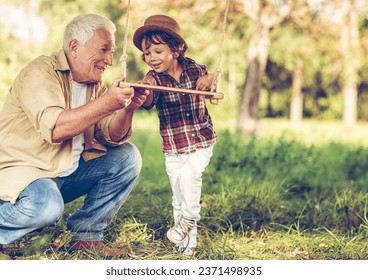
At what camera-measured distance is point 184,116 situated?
390 centimetres

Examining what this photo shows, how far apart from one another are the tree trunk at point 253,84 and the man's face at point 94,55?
8651 millimetres

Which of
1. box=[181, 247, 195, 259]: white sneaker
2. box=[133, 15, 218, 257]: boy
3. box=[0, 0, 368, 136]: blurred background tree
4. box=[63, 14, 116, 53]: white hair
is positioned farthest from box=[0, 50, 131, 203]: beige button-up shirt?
box=[0, 0, 368, 136]: blurred background tree

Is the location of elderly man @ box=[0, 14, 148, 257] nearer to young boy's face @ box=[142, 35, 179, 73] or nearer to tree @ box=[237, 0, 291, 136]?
young boy's face @ box=[142, 35, 179, 73]

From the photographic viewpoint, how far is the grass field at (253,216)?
13.4 ft

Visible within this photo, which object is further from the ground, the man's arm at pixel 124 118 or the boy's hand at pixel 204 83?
the boy's hand at pixel 204 83

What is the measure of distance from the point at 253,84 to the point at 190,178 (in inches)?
345

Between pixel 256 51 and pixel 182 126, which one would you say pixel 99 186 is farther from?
pixel 256 51

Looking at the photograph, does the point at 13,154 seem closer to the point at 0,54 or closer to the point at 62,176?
the point at 62,176

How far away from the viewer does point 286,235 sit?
450 centimetres

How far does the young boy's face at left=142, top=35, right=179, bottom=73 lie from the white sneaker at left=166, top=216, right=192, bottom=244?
91 centimetres

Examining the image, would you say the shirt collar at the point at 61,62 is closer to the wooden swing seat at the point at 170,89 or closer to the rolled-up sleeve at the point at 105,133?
the rolled-up sleeve at the point at 105,133

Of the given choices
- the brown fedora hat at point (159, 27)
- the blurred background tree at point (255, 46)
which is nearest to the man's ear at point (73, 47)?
the brown fedora hat at point (159, 27)

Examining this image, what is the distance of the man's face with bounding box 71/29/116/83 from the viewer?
3705 millimetres

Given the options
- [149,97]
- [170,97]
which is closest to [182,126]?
[170,97]
